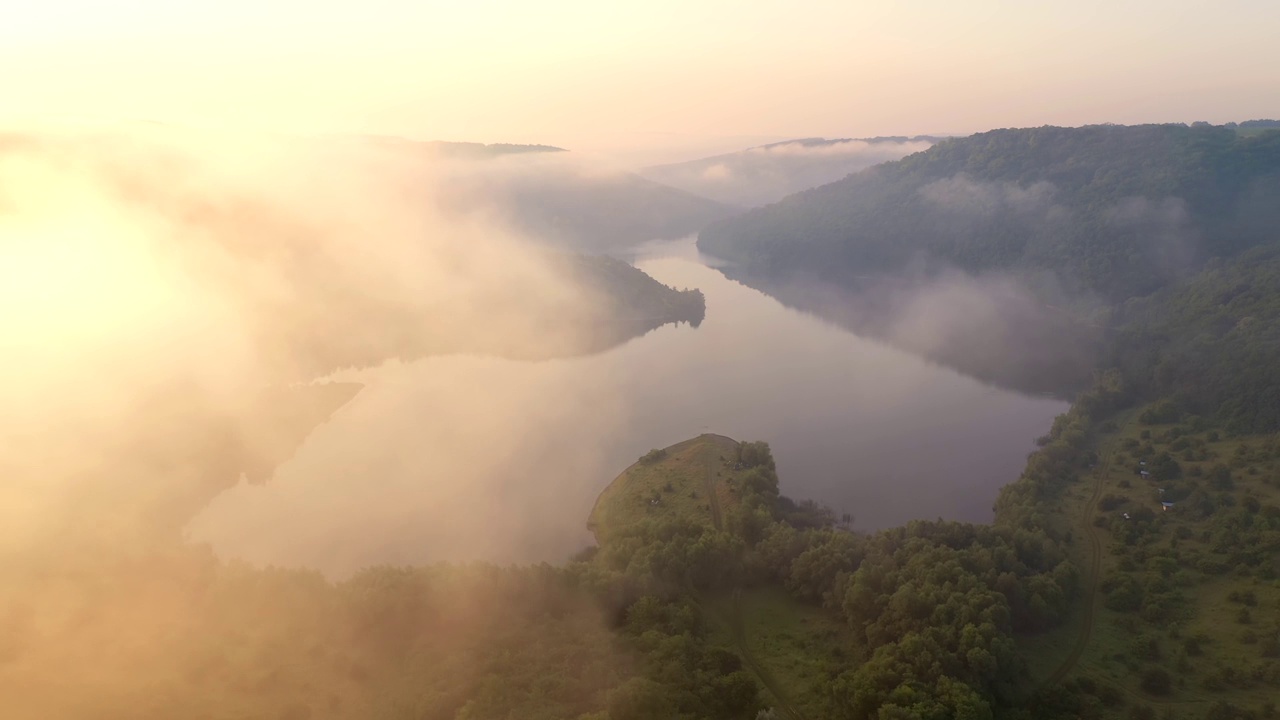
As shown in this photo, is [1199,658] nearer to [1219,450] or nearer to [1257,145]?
[1219,450]

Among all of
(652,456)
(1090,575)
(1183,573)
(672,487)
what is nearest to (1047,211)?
(1183,573)

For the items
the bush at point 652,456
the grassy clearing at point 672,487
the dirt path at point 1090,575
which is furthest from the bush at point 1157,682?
the bush at point 652,456

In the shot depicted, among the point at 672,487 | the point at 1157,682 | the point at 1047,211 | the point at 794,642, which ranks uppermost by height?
the point at 1047,211

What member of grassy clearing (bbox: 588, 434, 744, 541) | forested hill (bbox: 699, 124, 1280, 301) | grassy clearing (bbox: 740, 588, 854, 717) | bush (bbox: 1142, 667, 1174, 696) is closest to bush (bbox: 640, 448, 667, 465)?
grassy clearing (bbox: 588, 434, 744, 541)

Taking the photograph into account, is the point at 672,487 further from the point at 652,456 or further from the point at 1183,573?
the point at 1183,573

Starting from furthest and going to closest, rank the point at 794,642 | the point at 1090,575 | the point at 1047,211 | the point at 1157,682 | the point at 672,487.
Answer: the point at 1047,211 → the point at 672,487 → the point at 1090,575 → the point at 794,642 → the point at 1157,682

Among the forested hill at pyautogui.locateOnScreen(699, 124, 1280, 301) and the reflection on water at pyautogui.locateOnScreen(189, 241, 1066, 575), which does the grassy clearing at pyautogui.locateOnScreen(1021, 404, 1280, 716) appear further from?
the forested hill at pyautogui.locateOnScreen(699, 124, 1280, 301)
